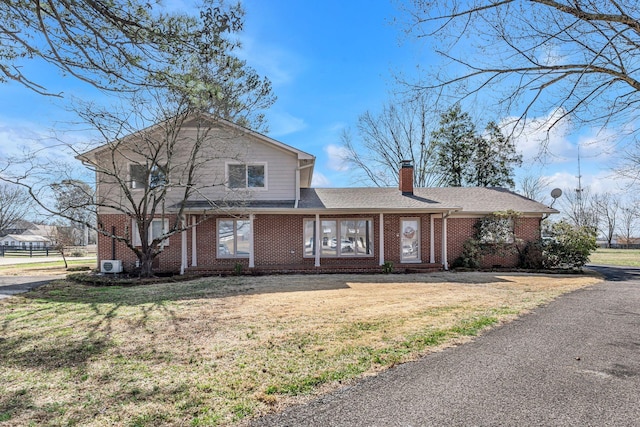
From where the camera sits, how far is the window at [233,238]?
15.3 metres

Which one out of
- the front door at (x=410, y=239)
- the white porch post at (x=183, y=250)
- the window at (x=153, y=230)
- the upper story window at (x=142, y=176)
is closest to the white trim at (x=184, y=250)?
the white porch post at (x=183, y=250)

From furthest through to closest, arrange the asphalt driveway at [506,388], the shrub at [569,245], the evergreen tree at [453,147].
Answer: the evergreen tree at [453,147] < the shrub at [569,245] < the asphalt driveway at [506,388]

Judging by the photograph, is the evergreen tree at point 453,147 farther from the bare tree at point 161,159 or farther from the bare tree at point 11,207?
the bare tree at point 11,207

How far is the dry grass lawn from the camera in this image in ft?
11.3

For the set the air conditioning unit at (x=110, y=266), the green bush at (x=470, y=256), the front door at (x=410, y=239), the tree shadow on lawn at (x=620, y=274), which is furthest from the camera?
the front door at (x=410, y=239)

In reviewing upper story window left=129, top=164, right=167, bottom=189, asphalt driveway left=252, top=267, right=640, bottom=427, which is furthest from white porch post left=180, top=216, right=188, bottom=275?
asphalt driveway left=252, top=267, right=640, bottom=427

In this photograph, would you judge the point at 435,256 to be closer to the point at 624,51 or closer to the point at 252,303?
the point at 252,303

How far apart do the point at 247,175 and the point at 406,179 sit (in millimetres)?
7632

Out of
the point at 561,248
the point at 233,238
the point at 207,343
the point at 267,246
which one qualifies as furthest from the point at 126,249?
the point at 561,248

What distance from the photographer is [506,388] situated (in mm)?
3703

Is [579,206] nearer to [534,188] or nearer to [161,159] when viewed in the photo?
[534,188]

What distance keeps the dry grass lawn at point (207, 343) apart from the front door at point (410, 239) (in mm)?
5646

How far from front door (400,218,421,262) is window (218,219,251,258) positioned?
6.67 metres

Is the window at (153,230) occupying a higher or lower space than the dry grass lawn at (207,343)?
higher
